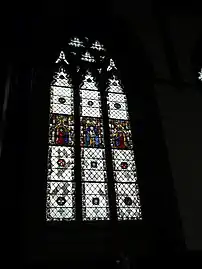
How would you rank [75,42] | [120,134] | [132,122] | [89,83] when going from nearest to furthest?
[120,134]
[132,122]
[89,83]
[75,42]

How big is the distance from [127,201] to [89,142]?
1.03 m

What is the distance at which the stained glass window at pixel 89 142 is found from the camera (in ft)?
15.4

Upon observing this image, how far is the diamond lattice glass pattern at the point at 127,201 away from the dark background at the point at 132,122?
11 cm

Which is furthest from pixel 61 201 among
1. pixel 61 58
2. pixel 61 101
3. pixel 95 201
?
pixel 61 58

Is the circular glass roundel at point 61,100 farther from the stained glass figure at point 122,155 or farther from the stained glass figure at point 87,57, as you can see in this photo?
the stained glass figure at point 87,57

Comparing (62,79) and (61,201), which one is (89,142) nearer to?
(61,201)

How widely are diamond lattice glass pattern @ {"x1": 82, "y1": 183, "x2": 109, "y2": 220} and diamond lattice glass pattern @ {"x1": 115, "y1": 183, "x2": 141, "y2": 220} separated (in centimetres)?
18

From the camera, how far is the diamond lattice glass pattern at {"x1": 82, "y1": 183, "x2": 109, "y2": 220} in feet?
15.1

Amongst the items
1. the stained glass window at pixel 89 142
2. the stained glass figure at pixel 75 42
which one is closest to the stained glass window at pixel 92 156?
the stained glass window at pixel 89 142

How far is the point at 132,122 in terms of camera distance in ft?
18.4
